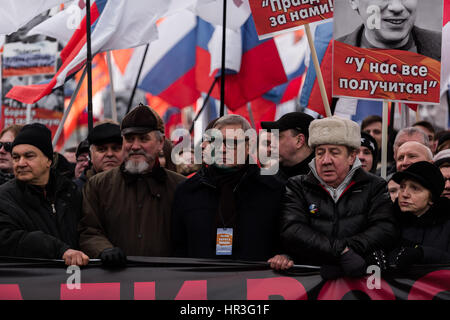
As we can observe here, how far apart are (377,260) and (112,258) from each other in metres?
1.49

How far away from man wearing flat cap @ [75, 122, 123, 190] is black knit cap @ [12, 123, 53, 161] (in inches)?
35.2

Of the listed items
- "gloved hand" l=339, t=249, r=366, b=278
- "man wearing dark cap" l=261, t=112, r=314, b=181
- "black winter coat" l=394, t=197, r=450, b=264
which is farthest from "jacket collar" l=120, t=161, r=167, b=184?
"black winter coat" l=394, t=197, r=450, b=264

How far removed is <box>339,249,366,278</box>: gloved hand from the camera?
3.67 m

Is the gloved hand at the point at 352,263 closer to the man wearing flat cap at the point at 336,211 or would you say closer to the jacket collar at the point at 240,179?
the man wearing flat cap at the point at 336,211

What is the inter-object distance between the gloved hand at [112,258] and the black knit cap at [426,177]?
1799 mm

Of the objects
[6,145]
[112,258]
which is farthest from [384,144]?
[6,145]

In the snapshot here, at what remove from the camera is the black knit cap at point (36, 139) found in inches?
170

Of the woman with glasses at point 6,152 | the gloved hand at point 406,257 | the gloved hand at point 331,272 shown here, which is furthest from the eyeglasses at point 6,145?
the gloved hand at point 406,257

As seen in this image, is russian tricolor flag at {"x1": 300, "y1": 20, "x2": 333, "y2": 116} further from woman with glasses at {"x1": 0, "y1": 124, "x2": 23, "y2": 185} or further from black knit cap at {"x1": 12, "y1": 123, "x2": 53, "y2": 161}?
black knit cap at {"x1": 12, "y1": 123, "x2": 53, "y2": 161}

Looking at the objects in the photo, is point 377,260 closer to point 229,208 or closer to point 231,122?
point 229,208

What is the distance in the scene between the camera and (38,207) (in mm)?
4129

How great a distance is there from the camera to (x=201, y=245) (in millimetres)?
4184
